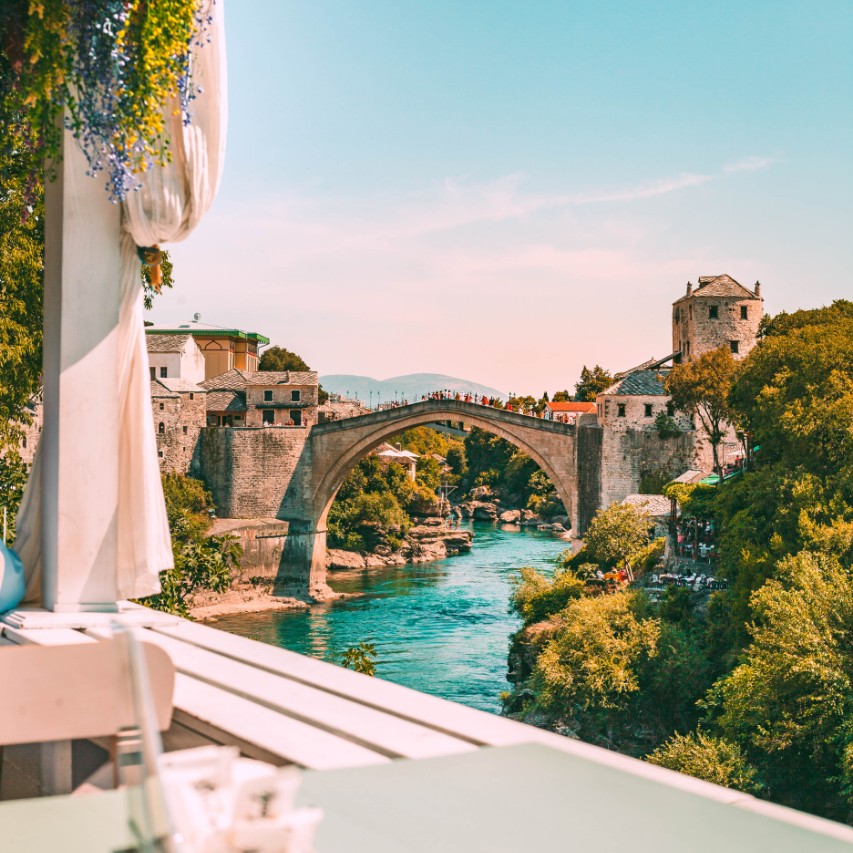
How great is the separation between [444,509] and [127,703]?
41830mm

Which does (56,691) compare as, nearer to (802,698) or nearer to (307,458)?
(802,698)

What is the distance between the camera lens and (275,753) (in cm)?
140

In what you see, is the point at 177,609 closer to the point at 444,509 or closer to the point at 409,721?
the point at 409,721

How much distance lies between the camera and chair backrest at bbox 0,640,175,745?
1155mm

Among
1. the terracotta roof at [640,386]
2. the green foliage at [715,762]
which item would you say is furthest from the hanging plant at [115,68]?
the terracotta roof at [640,386]

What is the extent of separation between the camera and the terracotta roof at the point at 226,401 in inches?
1293

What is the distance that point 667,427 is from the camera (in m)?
26.5

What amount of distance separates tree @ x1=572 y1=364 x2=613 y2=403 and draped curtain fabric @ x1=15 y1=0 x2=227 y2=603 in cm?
4416

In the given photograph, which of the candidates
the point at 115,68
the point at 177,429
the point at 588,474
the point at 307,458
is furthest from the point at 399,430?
the point at 115,68

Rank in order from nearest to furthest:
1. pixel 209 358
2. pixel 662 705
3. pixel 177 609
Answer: pixel 177 609
pixel 662 705
pixel 209 358

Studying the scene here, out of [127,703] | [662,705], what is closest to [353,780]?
[127,703]

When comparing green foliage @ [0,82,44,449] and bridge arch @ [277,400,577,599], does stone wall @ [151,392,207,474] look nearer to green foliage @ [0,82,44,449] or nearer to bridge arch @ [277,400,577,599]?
bridge arch @ [277,400,577,599]

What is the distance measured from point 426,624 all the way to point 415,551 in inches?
451

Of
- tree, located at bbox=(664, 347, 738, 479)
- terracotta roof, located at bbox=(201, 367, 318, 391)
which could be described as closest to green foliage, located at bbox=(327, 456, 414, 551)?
terracotta roof, located at bbox=(201, 367, 318, 391)
